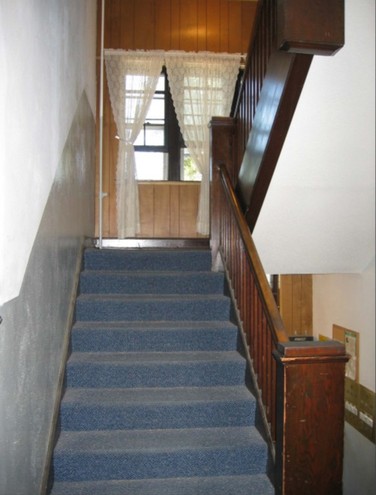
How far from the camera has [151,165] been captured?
→ 4.79 metres

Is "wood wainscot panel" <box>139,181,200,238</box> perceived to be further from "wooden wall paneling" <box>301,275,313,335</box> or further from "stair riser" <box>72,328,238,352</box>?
"stair riser" <box>72,328,238,352</box>

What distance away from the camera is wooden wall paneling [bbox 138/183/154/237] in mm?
4707

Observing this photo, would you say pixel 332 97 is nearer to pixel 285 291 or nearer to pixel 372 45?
pixel 372 45

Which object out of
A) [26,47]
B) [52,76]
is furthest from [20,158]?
[52,76]

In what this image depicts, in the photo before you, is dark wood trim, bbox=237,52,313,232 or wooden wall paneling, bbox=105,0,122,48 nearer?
dark wood trim, bbox=237,52,313,232

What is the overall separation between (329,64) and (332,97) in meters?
0.19

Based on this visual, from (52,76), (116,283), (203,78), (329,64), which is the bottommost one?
(116,283)

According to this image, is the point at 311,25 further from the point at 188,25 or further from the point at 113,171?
the point at 188,25

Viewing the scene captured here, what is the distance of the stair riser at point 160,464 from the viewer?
2.05 meters

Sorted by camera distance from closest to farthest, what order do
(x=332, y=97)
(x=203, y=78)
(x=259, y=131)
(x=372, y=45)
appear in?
(x=372, y=45), (x=332, y=97), (x=259, y=131), (x=203, y=78)

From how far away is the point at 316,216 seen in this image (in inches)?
125

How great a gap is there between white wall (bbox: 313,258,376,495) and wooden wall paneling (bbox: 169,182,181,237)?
178cm

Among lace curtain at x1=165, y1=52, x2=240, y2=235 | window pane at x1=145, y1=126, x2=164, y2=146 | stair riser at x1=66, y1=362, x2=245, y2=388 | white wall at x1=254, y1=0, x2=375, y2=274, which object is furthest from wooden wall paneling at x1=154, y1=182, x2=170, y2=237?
stair riser at x1=66, y1=362, x2=245, y2=388

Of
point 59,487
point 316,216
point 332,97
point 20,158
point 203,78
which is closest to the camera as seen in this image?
point 20,158
